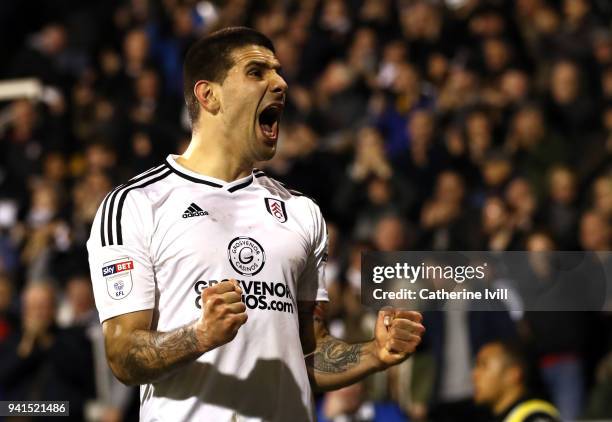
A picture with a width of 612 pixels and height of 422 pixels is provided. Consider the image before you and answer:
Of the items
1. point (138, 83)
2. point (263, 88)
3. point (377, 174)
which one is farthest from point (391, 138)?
point (263, 88)

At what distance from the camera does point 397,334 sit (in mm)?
3752

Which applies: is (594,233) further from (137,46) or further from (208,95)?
(137,46)

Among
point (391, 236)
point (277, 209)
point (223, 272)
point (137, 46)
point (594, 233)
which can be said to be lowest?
point (223, 272)

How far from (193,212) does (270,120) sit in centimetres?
49

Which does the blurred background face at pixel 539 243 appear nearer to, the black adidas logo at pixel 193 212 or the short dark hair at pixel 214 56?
the short dark hair at pixel 214 56

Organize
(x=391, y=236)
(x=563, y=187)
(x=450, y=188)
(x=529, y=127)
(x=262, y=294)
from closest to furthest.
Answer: (x=262, y=294) → (x=391, y=236) → (x=563, y=187) → (x=450, y=188) → (x=529, y=127)

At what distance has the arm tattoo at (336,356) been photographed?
13.0 feet

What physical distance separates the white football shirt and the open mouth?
10.6 inches

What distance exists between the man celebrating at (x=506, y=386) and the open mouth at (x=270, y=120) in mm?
2885

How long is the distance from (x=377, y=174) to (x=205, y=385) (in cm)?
678

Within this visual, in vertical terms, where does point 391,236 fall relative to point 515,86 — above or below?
below

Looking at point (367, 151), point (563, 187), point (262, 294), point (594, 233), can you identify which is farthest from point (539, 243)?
point (262, 294)

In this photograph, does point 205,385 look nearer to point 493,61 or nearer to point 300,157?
point 300,157

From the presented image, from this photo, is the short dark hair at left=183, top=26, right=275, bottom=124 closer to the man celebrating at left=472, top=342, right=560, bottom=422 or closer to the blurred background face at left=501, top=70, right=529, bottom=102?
the man celebrating at left=472, top=342, right=560, bottom=422
